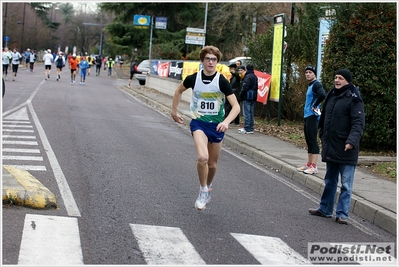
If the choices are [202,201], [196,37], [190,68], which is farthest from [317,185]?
[196,37]

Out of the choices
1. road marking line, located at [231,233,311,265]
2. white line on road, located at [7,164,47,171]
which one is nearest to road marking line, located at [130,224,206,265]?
road marking line, located at [231,233,311,265]

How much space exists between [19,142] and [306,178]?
5.70m

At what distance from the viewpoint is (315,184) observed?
11000 mm

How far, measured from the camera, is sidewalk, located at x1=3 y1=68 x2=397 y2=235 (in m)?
8.66

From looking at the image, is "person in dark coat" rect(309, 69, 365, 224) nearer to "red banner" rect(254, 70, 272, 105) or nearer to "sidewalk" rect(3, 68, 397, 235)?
"sidewalk" rect(3, 68, 397, 235)

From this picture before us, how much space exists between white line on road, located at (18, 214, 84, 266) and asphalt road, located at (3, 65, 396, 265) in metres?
0.02

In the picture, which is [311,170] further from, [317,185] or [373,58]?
[373,58]

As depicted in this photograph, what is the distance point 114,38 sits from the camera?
68.1 metres

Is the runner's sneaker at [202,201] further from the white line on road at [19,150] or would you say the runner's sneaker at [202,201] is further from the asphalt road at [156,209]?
the white line on road at [19,150]

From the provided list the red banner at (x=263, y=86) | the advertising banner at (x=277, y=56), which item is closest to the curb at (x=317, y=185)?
the advertising banner at (x=277, y=56)

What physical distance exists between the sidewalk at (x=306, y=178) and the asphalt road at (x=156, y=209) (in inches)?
8.4

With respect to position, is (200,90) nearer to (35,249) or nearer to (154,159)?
(35,249)

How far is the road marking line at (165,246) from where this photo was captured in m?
6.15

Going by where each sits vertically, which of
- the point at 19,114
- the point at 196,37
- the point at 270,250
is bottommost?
the point at 270,250
